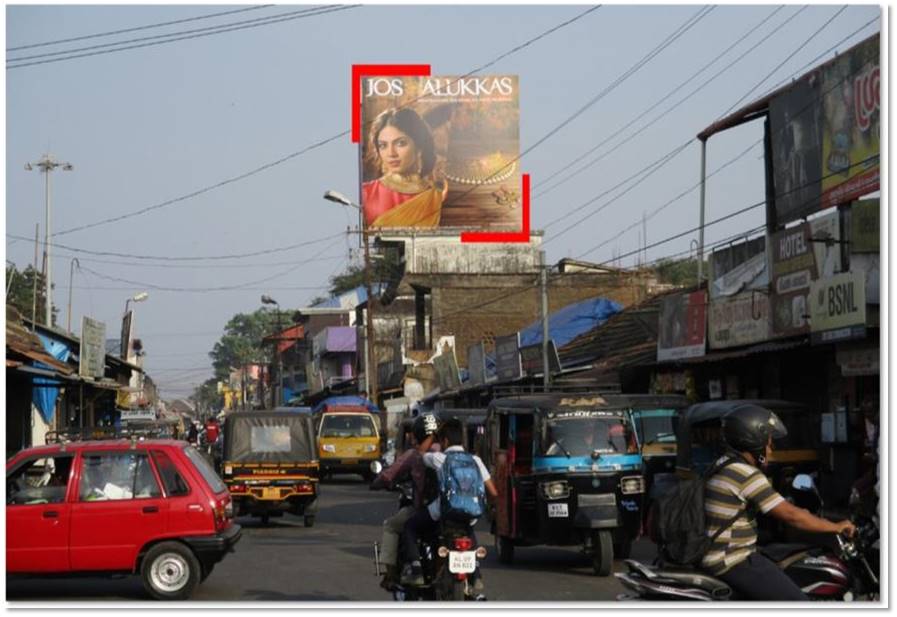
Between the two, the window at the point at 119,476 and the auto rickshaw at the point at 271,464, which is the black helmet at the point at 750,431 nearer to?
the window at the point at 119,476

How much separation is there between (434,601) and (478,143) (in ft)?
197

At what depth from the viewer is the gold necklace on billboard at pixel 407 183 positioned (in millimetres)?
69250

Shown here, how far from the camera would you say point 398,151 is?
69625mm

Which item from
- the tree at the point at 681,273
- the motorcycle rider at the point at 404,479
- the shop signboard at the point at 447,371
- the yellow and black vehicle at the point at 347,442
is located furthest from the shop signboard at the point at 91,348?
the tree at the point at 681,273

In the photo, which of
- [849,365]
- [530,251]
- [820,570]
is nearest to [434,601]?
[820,570]

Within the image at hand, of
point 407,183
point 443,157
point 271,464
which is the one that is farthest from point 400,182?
point 271,464

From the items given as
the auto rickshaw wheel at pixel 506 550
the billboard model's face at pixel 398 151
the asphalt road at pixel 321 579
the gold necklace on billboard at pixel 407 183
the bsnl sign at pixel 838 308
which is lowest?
the asphalt road at pixel 321 579

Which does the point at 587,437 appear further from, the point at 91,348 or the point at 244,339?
the point at 244,339

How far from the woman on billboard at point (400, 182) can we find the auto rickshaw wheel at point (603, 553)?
54.3 metres

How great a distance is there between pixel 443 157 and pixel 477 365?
25564 mm

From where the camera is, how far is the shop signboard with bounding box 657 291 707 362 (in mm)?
28422

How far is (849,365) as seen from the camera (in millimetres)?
21734

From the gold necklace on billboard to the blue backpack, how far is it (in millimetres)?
58650
